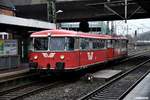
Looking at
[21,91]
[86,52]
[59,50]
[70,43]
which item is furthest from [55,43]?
[21,91]

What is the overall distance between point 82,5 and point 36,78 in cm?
2641

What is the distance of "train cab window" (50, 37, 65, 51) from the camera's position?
20.4 meters

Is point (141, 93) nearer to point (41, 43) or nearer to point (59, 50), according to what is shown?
point (59, 50)

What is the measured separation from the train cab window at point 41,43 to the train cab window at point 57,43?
35cm

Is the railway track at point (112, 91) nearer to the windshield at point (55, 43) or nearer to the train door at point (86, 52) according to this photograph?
the train door at point (86, 52)

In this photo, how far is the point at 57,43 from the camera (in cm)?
2053

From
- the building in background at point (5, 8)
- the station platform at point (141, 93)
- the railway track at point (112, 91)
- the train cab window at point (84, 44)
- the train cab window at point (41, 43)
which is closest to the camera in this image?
the station platform at point (141, 93)

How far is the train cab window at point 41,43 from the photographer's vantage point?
68.3 feet

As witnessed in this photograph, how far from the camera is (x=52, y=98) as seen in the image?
15492mm

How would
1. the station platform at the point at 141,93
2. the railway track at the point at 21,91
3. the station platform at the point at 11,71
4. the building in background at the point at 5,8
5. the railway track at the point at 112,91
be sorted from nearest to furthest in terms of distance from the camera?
1. the station platform at the point at 141,93
2. the railway track at the point at 112,91
3. the railway track at the point at 21,91
4. the station platform at the point at 11,71
5. the building in background at the point at 5,8

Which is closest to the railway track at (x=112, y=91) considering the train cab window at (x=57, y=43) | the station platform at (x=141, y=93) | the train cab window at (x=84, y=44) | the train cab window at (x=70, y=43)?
the station platform at (x=141, y=93)

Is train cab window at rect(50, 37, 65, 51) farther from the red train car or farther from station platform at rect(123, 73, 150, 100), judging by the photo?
station platform at rect(123, 73, 150, 100)

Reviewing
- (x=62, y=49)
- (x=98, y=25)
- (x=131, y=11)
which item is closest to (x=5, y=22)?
(x=62, y=49)

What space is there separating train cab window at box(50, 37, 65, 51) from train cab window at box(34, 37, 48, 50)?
35 centimetres
